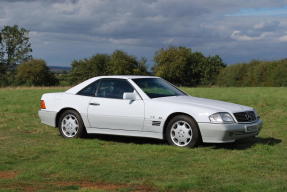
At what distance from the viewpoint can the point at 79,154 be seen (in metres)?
8.70

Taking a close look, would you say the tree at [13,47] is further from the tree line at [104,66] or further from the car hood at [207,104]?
the car hood at [207,104]

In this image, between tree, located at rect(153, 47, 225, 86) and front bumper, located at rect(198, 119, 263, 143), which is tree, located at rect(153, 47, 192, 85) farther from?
front bumper, located at rect(198, 119, 263, 143)

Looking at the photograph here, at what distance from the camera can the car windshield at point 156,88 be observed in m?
10.3

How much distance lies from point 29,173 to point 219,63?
90.0 metres

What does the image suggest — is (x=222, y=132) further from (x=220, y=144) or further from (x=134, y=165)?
(x=134, y=165)

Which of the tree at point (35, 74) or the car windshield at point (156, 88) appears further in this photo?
the tree at point (35, 74)

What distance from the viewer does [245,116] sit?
9602mm

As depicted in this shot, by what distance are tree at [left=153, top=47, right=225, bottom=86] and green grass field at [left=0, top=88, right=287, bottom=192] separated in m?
82.2

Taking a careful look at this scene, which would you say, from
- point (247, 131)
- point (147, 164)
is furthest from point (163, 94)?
point (147, 164)

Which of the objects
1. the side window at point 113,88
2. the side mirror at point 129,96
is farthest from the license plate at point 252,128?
the side window at point 113,88

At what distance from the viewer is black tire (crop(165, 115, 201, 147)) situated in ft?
30.5

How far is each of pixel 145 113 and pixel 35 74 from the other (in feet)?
292

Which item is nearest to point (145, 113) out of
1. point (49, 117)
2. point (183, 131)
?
point (183, 131)

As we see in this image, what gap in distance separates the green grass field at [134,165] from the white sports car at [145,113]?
1.05 ft
